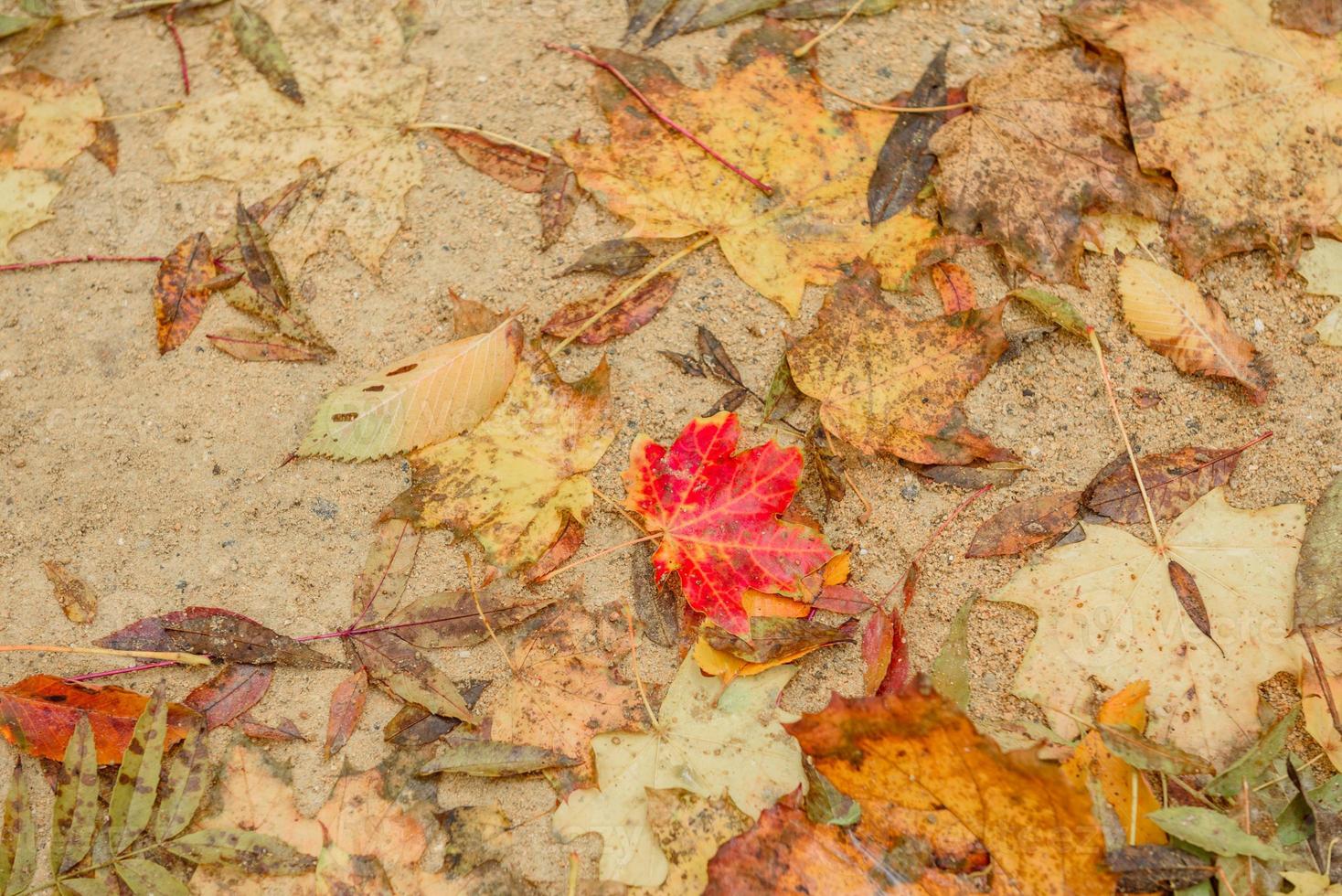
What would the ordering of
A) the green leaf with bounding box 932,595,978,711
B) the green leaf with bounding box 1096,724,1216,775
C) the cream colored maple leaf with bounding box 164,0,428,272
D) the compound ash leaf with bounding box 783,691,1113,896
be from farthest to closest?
the cream colored maple leaf with bounding box 164,0,428,272 → the green leaf with bounding box 932,595,978,711 → the green leaf with bounding box 1096,724,1216,775 → the compound ash leaf with bounding box 783,691,1113,896

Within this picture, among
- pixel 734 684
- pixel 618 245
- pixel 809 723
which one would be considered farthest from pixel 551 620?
pixel 618 245

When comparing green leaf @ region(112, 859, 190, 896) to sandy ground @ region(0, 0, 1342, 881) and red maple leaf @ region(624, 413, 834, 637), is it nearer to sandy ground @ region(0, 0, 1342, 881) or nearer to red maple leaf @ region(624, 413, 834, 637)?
sandy ground @ region(0, 0, 1342, 881)

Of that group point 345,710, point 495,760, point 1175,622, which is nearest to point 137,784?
point 345,710

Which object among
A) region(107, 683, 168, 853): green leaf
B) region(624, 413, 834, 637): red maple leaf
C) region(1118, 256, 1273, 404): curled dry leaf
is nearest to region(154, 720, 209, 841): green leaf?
region(107, 683, 168, 853): green leaf

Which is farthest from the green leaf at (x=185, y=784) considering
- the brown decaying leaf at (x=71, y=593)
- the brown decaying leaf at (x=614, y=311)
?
the brown decaying leaf at (x=614, y=311)

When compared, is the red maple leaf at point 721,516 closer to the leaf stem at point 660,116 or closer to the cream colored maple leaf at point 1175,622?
the cream colored maple leaf at point 1175,622
